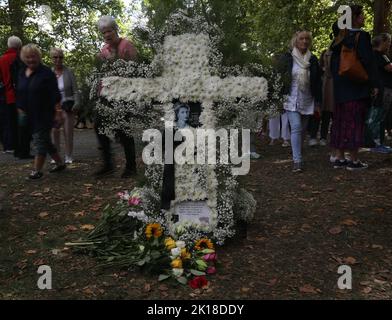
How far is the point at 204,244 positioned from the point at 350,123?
3.47 m

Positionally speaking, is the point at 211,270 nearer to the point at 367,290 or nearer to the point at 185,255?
the point at 185,255

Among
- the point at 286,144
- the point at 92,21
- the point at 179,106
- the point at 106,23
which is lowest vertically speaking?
the point at 286,144

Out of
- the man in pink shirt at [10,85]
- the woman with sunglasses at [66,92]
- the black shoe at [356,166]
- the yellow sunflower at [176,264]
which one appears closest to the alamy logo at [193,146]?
the yellow sunflower at [176,264]

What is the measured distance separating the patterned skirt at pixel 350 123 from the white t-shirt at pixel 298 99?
15.0 inches

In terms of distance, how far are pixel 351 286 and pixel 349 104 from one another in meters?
3.58

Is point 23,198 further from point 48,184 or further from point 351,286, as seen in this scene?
point 351,286

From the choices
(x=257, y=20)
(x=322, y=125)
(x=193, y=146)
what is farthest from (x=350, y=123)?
(x=257, y=20)

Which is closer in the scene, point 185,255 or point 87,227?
point 185,255

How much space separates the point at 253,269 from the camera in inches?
144

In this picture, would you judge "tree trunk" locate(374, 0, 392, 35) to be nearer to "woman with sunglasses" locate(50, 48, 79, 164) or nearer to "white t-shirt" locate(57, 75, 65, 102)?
"woman with sunglasses" locate(50, 48, 79, 164)

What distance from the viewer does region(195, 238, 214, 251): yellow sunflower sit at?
3855 millimetres

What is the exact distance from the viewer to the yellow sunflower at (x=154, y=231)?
3902 mm

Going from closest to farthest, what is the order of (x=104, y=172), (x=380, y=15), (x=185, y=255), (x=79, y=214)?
(x=185, y=255)
(x=79, y=214)
(x=104, y=172)
(x=380, y=15)

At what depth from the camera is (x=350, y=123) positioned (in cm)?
644
